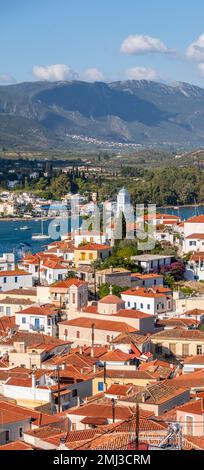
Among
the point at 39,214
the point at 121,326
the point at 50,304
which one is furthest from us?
the point at 39,214

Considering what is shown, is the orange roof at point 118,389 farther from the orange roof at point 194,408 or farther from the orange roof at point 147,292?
the orange roof at point 147,292

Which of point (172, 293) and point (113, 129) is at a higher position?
point (113, 129)

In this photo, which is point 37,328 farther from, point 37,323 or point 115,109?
point 115,109

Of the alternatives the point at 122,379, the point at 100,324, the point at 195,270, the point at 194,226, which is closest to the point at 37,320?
the point at 100,324

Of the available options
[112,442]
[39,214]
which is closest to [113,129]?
[39,214]

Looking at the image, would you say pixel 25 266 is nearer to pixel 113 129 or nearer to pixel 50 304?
pixel 50 304
